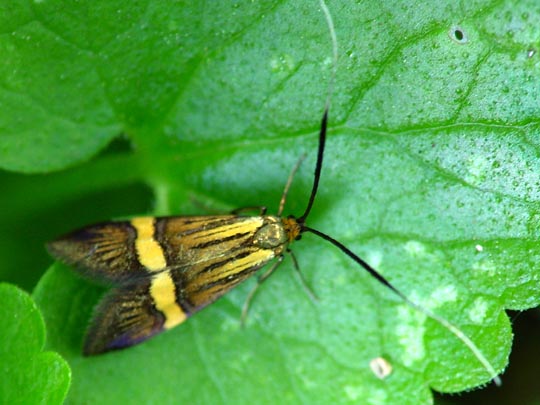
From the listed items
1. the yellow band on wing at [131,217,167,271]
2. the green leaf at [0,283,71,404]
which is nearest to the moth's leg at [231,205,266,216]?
the yellow band on wing at [131,217,167,271]

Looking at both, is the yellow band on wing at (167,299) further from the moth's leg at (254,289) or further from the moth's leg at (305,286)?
the moth's leg at (305,286)

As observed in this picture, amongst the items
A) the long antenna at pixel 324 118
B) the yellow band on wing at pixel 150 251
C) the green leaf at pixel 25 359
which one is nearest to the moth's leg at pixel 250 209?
the long antenna at pixel 324 118

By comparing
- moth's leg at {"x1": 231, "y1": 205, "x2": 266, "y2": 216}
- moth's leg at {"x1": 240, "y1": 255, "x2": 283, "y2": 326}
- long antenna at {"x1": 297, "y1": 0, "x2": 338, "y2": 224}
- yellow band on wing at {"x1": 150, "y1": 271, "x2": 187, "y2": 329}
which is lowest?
yellow band on wing at {"x1": 150, "y1": 271, "x2": 187, "y2": 329}

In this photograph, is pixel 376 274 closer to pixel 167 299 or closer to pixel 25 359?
pixel 167 299

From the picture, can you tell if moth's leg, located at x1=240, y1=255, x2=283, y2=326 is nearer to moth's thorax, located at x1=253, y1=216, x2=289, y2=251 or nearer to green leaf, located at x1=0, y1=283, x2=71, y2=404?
moth's thorax, located at x1=253, y1=216, x2=289, y2=251

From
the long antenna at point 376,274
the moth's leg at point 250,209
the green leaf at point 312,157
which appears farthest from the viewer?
the moth's leg at point 250,209

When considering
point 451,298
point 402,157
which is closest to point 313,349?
point 451,298
